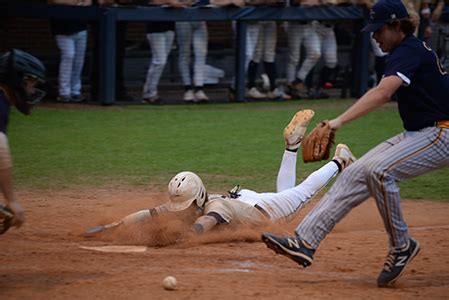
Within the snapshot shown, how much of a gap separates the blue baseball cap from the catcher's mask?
1789 millimetres

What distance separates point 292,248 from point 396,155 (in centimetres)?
82

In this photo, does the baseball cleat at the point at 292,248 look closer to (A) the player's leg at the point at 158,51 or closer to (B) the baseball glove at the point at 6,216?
(B) the baseball glove at the point at 6,216

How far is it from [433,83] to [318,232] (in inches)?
43.5

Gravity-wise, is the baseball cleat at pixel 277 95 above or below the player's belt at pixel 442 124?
below

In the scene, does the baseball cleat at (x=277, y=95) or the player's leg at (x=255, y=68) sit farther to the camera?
the baseball cleat at (x=277, y=95)

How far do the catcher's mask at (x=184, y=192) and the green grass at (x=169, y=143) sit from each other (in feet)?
7.14

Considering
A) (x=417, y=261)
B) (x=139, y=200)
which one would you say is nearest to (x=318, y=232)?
(x=417, y=261)

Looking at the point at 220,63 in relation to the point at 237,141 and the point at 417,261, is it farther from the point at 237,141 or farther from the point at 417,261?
the point at 417,261

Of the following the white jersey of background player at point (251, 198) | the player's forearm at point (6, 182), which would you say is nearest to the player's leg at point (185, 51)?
the white jersey of background player at point (251, 198)

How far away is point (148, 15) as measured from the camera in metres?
13.7

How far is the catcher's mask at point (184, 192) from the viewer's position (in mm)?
6293

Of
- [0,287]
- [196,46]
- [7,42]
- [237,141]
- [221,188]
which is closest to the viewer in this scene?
[0,287]

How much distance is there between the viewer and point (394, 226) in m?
5.18

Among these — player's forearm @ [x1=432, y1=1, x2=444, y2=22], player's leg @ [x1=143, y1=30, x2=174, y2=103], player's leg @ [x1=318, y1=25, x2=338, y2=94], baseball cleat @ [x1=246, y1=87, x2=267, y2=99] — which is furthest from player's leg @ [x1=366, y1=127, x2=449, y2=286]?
player's forearm @ [x1=432, y1=1, x2=444, y2=22]
